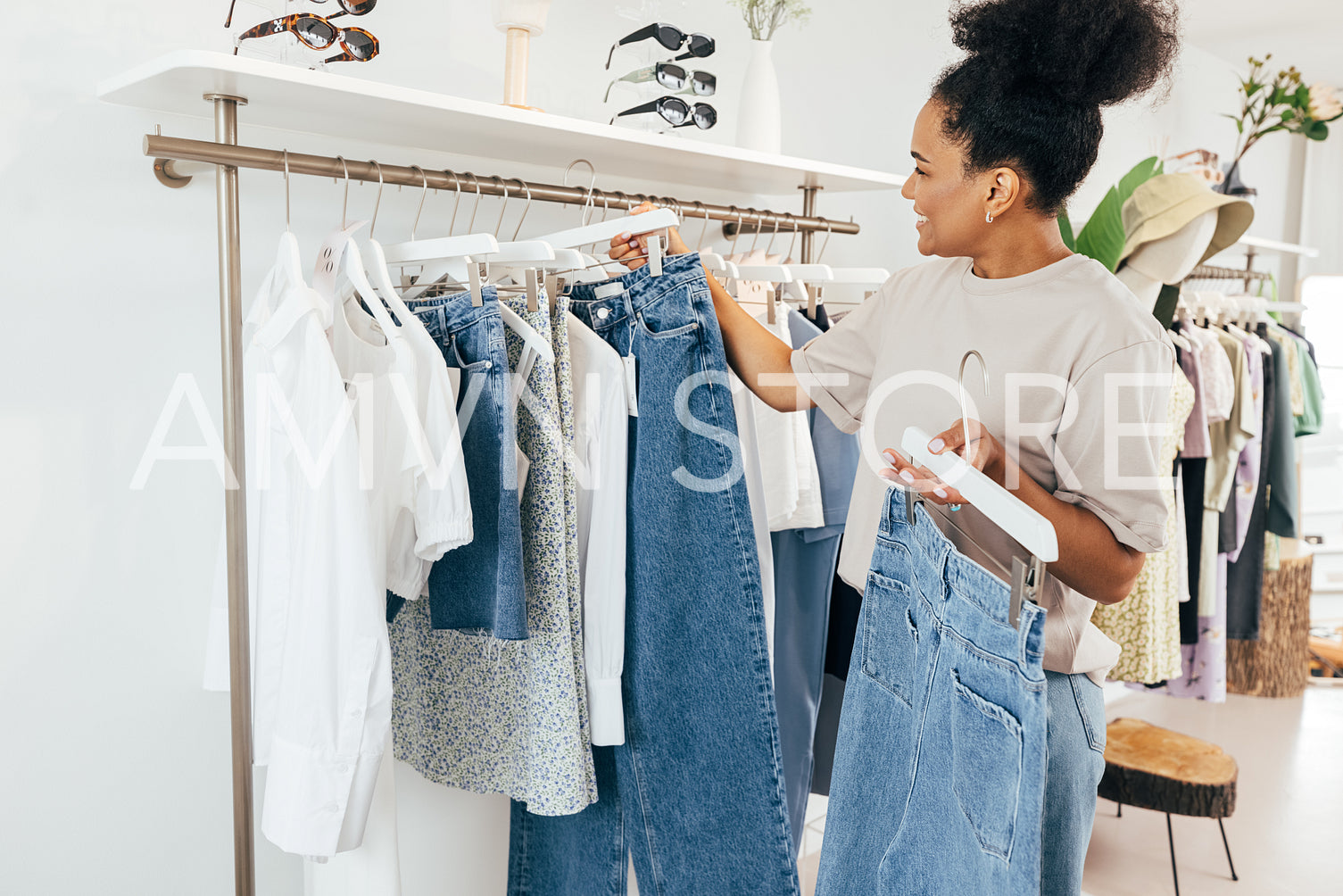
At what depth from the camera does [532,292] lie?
4.35 feet

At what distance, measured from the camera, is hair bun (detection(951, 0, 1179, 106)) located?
1067mm

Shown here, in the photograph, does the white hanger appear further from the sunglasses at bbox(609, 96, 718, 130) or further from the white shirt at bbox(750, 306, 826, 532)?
the sunglasses at bbox(609, 96, 718, 130)

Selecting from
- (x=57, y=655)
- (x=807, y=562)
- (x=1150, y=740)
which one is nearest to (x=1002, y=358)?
(x=807, y=562)

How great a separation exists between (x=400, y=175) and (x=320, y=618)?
2.16 feet

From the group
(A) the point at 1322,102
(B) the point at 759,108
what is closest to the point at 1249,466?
(B) the point at 759,108

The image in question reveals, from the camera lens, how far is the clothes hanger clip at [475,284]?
128 cm

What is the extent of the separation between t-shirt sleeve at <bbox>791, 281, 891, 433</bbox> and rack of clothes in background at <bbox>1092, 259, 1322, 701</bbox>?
146cm

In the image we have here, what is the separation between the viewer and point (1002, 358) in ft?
3.67

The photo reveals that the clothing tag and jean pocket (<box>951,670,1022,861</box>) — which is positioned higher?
the clothing tag

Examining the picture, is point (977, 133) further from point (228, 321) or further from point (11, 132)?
point (11, 132)

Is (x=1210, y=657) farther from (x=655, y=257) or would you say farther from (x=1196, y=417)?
(x=655, y=257)

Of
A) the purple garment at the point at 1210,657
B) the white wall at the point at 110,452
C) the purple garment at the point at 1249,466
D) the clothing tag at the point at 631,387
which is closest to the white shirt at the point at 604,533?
the clothing tag at the point at 631,387

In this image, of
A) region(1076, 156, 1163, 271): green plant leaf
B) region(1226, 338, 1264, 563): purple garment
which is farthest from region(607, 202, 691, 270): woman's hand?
region(1226, 338, 1264, 563): purple garment

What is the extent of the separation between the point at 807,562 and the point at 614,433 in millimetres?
557
